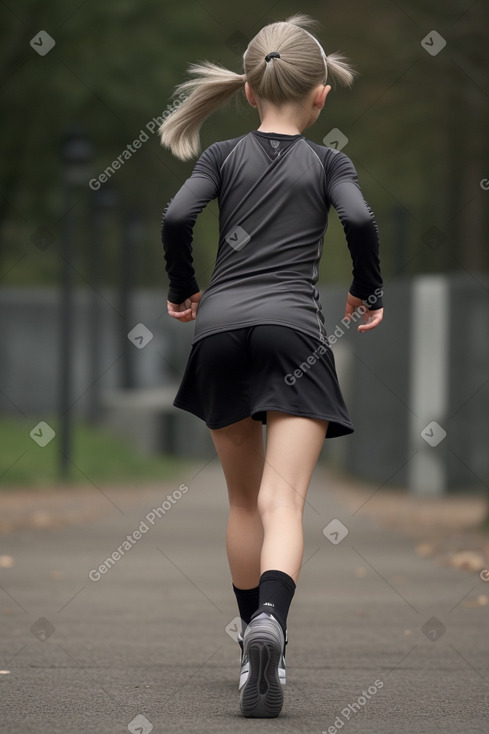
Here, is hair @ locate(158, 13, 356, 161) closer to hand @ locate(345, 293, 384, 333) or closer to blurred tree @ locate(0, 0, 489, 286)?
hand @ locate(345, 293, 384, 333)

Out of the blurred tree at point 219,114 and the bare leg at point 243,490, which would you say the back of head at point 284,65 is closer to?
the bare leg at point 243,490

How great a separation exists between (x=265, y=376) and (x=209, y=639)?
1.77 meters

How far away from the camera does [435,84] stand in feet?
44.5

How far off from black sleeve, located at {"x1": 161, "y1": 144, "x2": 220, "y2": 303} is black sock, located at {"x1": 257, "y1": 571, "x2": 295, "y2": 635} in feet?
2.81

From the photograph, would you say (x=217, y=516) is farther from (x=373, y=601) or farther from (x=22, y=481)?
(x=373, y=601)

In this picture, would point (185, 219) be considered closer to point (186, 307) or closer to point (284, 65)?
point (186, 307)

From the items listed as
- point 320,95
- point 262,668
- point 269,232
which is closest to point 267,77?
point 320,95

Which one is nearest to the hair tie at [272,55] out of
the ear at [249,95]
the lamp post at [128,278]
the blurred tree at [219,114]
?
the ear at [249,95]

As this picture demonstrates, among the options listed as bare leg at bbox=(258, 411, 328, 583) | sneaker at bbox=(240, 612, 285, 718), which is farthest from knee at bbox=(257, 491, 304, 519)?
sneaker at bbox=(240, 612, 285, 718)

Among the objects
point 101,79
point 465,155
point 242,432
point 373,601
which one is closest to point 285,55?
point 242,432

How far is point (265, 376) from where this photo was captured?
385 cm

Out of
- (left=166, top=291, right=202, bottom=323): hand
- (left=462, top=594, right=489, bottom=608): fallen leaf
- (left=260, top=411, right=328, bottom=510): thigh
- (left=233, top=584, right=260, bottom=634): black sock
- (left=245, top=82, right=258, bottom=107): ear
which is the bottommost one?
(left=462, top=594, right=489, bottom=608): fallen leaf

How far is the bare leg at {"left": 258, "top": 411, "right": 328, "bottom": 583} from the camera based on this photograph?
382cm

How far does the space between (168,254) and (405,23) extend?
10292 mm
